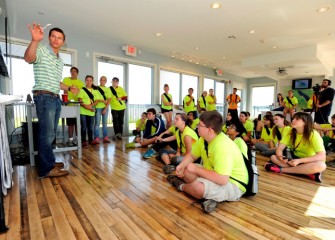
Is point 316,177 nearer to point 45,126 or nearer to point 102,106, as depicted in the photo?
point 45,126

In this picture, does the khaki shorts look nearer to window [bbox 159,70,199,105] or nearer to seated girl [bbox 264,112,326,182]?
seated girl [bbox 264,112,326,182]

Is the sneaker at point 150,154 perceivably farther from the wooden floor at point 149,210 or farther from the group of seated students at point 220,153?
the wooden floor at point 149,210

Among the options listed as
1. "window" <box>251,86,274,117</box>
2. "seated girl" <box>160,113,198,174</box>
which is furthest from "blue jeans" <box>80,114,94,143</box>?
"window" <box>251,86,274,117</box>

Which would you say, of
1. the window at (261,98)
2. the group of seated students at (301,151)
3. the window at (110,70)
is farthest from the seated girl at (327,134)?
the window at (261,98)

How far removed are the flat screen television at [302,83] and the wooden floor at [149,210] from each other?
869cm

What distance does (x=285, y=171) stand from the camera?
8.00ft

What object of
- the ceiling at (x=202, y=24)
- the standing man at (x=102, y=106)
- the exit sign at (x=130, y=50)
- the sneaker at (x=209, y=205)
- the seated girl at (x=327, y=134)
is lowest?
the sneaker at (x=209, y=205)

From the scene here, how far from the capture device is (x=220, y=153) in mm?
1453

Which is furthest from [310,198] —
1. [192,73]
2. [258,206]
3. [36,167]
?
[192,73]

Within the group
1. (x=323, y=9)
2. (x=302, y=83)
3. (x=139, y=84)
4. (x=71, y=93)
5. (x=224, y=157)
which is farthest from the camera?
(x=302, y=83)

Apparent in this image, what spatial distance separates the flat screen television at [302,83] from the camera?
9.10 m

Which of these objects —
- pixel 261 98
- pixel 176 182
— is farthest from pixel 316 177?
pixel 261 98

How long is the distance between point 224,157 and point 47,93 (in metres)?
1.92

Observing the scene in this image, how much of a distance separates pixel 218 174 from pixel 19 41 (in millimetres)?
4791
